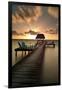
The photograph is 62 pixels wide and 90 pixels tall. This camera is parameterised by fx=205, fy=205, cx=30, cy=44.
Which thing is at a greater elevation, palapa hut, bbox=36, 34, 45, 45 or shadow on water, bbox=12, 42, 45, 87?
palapa hut, bbox=36, 34, 45, 45

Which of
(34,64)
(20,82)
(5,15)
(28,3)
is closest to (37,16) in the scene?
(28,3)

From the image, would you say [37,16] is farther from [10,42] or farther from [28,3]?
[10,42]

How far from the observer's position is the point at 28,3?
2121 mm

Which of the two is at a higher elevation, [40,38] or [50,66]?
[40,38]

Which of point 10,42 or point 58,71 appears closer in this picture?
point 10,42

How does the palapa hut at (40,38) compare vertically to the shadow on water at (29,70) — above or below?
above

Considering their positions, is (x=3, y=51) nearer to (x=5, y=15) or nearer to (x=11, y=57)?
(x=11, y=57)

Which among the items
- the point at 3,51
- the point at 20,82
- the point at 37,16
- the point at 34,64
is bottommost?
the point at 20,82

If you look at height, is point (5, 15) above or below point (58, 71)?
above

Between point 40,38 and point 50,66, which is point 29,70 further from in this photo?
point 40,38

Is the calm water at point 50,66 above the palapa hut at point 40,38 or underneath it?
underneath

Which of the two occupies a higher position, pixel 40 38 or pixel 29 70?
pixel 40 38

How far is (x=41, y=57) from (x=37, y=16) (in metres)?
0.43

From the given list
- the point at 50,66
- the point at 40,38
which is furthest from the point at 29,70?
the point at 40,38
